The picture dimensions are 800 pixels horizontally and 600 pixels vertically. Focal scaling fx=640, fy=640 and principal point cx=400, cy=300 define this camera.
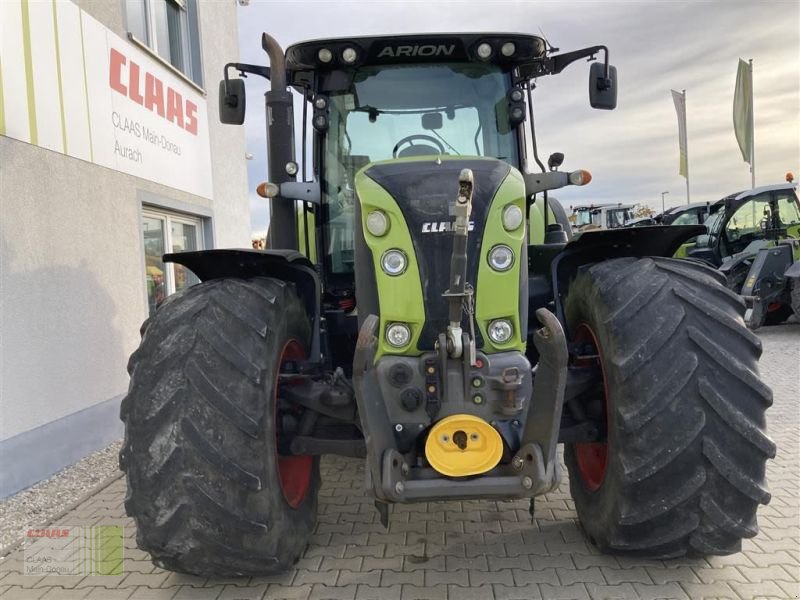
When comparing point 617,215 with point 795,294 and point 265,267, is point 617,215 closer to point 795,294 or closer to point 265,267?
point 795,294

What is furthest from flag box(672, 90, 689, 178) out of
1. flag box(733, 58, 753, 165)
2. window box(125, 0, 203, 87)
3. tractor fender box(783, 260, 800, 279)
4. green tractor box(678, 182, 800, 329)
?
window box(125, 0, 203, 87)

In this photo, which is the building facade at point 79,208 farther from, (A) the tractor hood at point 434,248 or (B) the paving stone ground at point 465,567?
(A) the tractor hood at point 434,248

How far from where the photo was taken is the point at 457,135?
3.80m

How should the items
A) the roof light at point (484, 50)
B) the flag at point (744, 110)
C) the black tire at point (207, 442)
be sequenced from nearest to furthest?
the black tire at point (207, 442) → the roof light at point (484, 50) → the flag at point (744, 110)

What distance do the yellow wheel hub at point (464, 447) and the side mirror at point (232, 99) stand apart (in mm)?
2582

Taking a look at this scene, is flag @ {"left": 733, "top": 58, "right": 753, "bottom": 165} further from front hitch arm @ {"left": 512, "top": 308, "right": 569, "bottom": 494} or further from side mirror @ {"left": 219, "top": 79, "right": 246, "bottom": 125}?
front hitch arm @ {"left": 512, "top": 308, "right": 569, "bottom": 494}

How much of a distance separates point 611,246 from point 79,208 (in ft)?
13.9

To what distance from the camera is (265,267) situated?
310 cm

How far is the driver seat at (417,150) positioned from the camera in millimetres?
3723

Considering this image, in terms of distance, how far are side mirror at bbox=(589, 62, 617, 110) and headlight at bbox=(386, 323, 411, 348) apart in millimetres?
2215

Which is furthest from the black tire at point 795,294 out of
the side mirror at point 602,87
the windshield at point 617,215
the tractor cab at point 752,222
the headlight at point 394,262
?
the windshield at point 617,215

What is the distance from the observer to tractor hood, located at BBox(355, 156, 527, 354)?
8.59ft

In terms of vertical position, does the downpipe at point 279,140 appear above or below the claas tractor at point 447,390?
above

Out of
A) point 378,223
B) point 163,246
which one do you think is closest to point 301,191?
point 378,223
